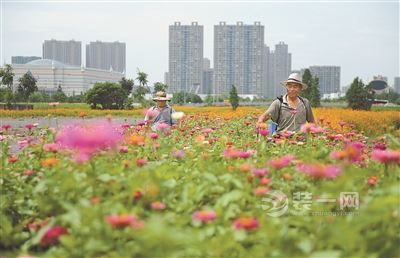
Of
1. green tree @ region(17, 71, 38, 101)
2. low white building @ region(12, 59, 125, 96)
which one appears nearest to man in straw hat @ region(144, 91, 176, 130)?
green tree @ region(17, 71, 38, 101)

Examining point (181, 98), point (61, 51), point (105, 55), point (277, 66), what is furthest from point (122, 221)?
point (105, 55)

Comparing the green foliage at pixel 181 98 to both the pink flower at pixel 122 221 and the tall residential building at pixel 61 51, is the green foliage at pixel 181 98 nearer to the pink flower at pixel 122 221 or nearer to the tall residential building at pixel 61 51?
the pink flower at pixel 122 221

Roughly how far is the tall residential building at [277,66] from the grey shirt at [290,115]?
121 m

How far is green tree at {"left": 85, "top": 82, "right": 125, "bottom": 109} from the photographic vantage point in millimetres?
31516

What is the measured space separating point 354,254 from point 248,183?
655mm

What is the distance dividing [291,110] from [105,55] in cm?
16069

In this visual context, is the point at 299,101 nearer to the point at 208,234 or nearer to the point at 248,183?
the point at 248,183

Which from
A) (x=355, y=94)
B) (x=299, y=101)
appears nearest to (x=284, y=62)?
(x=355, y=94)

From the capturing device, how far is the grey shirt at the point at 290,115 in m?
4.62

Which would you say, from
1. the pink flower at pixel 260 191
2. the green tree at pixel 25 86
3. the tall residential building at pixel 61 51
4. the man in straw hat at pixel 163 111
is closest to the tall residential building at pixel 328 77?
the tall residential building at pixel 61 51

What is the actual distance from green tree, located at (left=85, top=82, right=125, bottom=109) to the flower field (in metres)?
29.1

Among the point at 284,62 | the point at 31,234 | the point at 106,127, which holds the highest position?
the point at 284,62

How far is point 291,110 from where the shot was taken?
4.66 meters

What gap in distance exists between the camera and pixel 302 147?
3.48 metres
